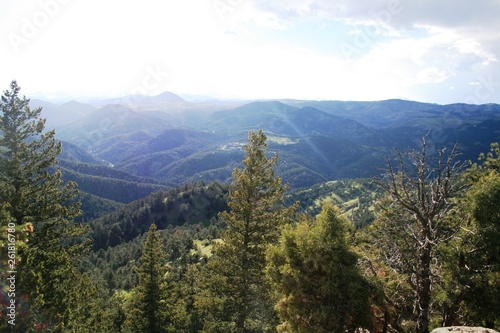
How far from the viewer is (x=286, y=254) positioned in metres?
15.9

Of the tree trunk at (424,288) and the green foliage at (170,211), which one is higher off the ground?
the tree trunk at (424,288)

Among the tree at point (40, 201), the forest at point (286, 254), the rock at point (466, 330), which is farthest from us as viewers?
the tree at point (40, 201)

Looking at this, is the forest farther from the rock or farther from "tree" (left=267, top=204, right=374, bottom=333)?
the rock

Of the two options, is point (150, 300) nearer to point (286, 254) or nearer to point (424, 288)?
point (286, 254)

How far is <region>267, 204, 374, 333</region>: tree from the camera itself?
1362cm

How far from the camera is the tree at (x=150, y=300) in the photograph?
3189 centimetres

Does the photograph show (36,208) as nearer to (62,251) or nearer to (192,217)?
(62,251)

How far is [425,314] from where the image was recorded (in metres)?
13.5

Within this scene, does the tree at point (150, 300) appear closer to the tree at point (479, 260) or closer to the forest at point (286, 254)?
the forest at point (286, 254)

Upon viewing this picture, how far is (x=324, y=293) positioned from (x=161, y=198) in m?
183

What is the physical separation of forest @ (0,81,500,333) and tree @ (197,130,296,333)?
8cm

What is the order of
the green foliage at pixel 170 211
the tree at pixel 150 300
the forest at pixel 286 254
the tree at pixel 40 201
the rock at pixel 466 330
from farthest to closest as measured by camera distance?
the green foliage at pixel 170 211 → the tree at pixel 150 300 → the tree at pixel 40 201 → the forest at pixel 286 254 → the rock at pixel 466 330

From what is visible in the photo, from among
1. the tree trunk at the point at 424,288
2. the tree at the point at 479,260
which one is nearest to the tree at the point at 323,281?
the tree trunk at the point at 424,288

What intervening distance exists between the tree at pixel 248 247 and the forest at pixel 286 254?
0.08m
